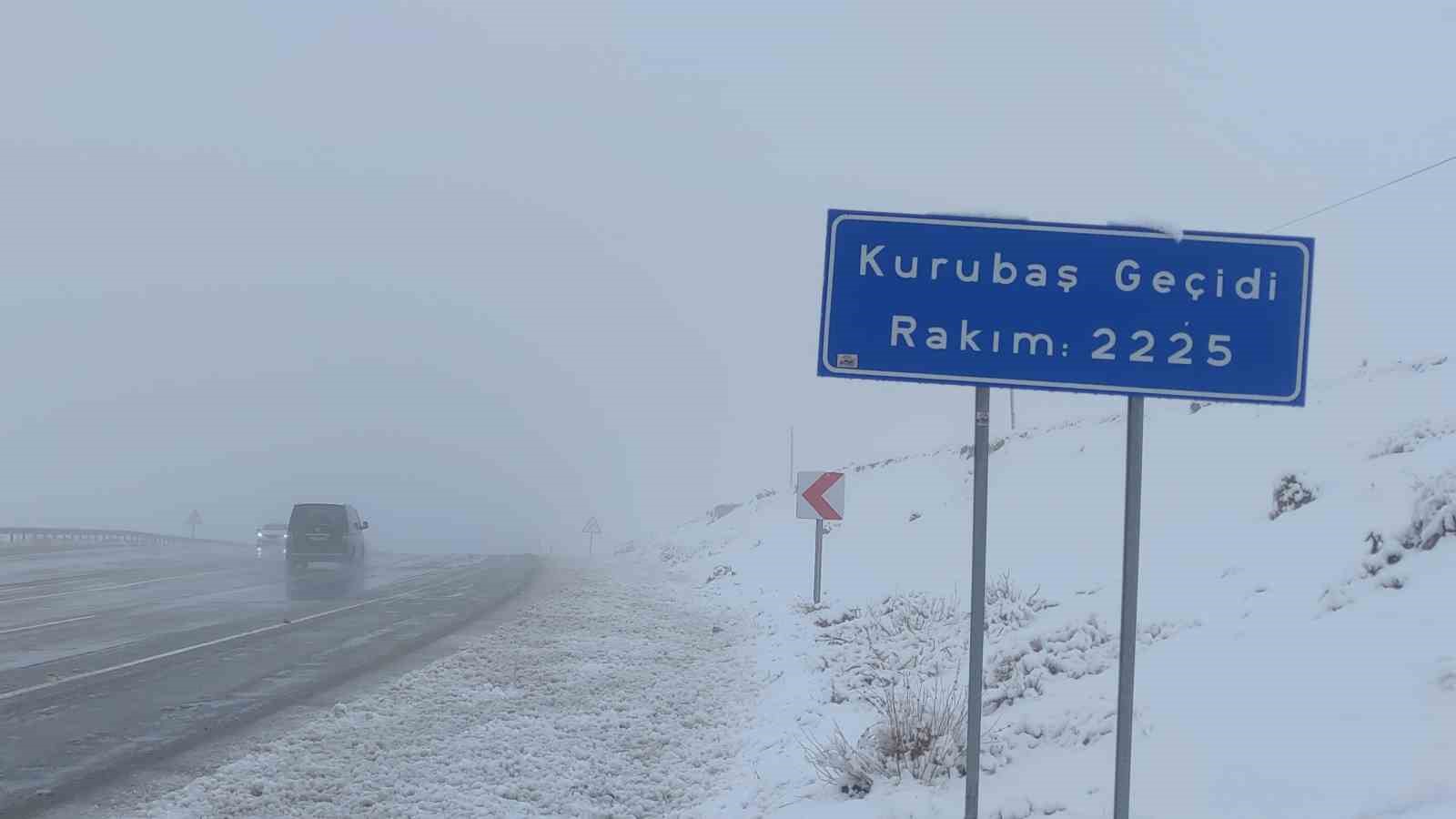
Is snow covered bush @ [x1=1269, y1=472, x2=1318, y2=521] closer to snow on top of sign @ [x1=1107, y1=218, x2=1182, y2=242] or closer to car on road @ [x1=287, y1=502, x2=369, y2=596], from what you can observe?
snow on top of sign @ [x1=1107, y1=218, x2=1182, y2=242]

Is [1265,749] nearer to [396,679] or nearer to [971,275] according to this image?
[971,275]

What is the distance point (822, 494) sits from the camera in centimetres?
1802

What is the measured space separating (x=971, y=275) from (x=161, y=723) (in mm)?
8393

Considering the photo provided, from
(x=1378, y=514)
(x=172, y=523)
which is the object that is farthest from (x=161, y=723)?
(x=172, y=523)

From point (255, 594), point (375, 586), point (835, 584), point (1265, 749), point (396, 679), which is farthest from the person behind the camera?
point (375, 586)

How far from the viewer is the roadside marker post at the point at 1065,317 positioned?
435 centimetres

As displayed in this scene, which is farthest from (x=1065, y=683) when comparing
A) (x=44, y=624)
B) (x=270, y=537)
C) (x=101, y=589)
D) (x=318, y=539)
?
(x=270, y=537)

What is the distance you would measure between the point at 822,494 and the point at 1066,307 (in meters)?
13.7

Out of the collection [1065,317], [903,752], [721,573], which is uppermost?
[1065,317]

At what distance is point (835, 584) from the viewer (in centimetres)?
2016

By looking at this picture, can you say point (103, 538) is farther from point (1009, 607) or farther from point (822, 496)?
point (1009, 607)

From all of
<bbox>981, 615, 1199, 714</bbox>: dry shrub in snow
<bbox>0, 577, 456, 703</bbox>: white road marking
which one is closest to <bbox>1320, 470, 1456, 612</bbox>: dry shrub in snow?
<bbox>981, 615, 1199, 714</bbox>: dry shrub in snow

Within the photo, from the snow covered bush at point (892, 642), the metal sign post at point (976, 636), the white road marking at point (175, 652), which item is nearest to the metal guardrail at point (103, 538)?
the white road marking at point (175, 652)

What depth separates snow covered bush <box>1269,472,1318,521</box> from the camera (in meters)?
10.6
